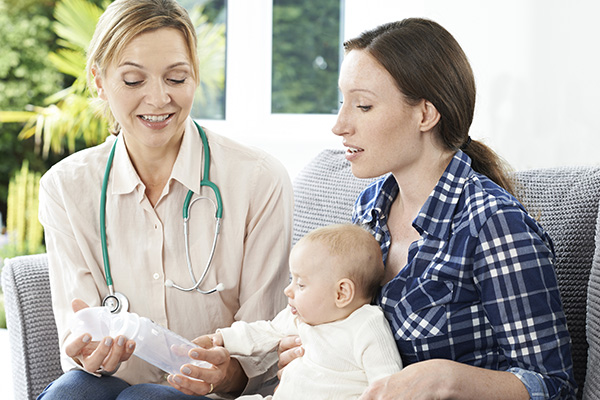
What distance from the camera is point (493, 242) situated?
128 cm

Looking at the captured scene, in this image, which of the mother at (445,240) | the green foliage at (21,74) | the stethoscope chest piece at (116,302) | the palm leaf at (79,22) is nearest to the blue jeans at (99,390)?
the stethoscope chest piece at (116,302)

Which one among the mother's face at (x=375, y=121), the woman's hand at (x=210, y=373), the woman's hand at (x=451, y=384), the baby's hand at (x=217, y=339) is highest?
the mother's face at (x=375, y=121)

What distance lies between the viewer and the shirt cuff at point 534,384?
4.06 feet

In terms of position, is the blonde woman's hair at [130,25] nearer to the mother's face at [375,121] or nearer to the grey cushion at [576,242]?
the mother's face at [375,121]

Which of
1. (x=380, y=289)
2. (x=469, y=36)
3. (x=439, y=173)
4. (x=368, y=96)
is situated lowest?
(x=380, y=289)

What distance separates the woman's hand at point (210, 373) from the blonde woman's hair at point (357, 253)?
32 cm

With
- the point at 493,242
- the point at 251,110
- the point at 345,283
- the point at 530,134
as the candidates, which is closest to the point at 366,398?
the point at 345,283

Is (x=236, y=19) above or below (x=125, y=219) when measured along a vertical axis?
above

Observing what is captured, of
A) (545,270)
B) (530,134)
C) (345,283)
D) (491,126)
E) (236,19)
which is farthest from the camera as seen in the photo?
(236,19)

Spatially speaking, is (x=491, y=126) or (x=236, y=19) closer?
(x=491, y=126)

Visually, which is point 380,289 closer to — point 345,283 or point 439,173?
point 345,283

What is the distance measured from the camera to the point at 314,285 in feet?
4.72

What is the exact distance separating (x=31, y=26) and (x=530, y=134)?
13.7 feet

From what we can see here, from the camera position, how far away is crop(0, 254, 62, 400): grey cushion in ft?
5.78
